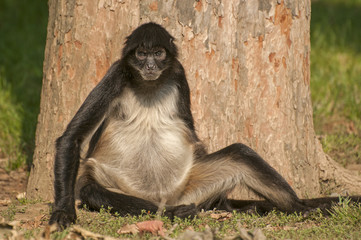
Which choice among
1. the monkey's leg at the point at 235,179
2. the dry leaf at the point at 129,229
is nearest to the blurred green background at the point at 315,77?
the monkey's leg at the point at 235,179

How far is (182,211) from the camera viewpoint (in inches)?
195

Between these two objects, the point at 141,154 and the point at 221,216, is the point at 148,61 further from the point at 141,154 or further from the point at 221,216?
the point at 221,216

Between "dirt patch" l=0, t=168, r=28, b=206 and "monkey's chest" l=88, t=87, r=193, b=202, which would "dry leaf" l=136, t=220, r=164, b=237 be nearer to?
"monkey's chest" l=88, t=87, r=193, b=202

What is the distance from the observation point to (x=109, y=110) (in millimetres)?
5223

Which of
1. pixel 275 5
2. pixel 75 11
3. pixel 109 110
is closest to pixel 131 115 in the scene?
pixel 109 110

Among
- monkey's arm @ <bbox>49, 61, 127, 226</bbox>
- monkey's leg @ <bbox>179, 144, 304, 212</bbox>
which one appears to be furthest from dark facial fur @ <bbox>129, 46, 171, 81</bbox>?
monkey's leg @ <bbox>179, 144, 304, 212</bbox>

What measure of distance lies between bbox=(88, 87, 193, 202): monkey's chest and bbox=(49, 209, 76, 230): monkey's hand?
2.18 ft

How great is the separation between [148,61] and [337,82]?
14.8ft

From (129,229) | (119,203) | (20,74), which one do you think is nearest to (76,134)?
(119,203)

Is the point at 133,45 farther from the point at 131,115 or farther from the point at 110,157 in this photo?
the point at 110,157

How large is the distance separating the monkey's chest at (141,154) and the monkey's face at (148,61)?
0.36 m

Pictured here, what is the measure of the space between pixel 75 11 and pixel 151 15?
0.70m

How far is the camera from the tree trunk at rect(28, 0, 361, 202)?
18.0ft

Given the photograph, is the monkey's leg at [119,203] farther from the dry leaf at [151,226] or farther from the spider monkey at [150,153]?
the dry leaf at [151,226]
